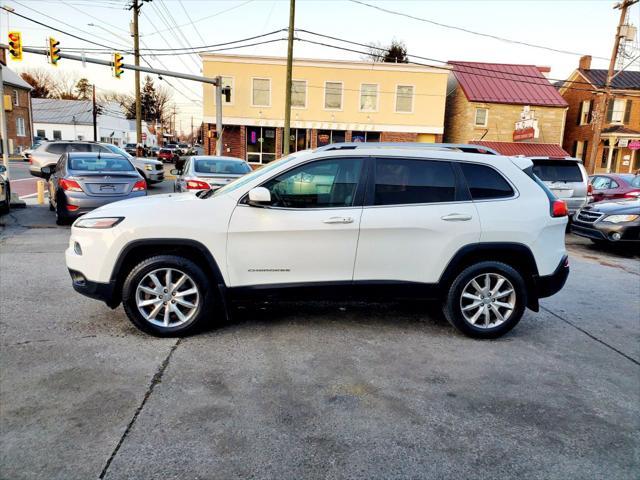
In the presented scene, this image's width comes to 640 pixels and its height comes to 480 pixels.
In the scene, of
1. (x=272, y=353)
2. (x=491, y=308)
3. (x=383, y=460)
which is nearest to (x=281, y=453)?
(x=383, y=460)

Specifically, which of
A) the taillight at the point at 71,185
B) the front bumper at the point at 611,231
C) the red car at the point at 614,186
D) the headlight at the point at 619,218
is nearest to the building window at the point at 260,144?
the red car at the point at 614,186

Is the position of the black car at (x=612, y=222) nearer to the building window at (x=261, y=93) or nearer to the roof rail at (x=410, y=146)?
the roof rail at (x=410, y=146)

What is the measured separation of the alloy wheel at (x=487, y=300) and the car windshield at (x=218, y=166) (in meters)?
7.16

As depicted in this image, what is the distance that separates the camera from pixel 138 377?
3.49 metres

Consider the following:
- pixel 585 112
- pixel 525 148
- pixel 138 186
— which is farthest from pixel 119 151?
pixel 585 112

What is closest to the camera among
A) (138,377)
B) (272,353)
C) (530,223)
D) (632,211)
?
(138,377)

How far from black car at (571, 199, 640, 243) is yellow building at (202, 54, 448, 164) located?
2063cm

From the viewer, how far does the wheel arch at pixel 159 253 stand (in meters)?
4.10

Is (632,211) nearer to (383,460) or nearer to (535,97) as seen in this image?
(383,460)

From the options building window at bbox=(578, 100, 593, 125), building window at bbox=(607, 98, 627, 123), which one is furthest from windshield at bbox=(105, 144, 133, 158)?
building window at bbox=(607, 98, 627, 123)

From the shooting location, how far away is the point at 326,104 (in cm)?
3047

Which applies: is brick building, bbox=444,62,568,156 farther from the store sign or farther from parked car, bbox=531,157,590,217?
parked car, bbox=531,157,590,217

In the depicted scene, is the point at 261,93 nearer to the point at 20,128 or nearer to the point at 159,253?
the point at 159,253

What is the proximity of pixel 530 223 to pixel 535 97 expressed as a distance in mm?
31281
